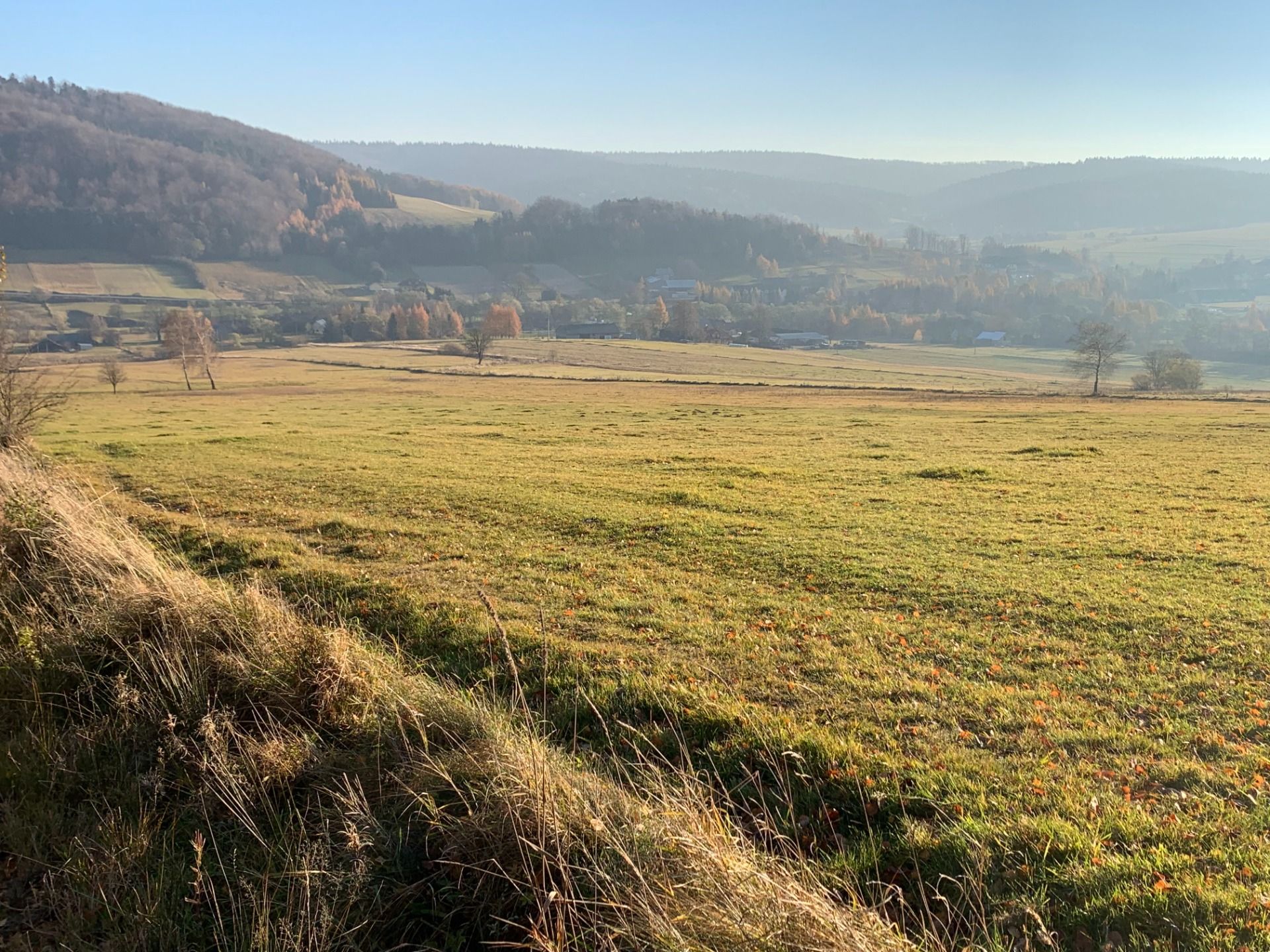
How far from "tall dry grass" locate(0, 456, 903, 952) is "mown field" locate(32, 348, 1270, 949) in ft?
3.38

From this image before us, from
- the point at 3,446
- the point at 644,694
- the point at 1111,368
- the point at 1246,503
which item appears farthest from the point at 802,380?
the point at 644,694

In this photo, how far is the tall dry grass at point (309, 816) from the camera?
4387mm

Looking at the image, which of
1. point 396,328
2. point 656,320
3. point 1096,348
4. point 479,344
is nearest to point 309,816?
point 1096,348

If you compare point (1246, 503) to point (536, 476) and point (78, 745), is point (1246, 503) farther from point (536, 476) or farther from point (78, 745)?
point (78, 745)

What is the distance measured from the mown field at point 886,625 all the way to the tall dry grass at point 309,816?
3.38 ft

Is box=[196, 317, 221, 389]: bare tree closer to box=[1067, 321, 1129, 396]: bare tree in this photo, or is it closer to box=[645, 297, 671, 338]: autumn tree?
box=[1067, 321, 1129, 396]: bare tree

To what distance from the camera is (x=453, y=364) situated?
98375mm

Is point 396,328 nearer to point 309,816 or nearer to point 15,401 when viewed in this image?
point 15,401

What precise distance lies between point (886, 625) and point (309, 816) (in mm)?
7024

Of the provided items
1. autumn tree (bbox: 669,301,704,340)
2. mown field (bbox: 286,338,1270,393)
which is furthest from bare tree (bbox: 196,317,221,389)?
autumn tree (bbox: 669,301,704,340)

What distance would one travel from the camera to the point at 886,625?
9586 millimetres

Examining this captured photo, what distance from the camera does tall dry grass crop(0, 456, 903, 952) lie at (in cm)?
439

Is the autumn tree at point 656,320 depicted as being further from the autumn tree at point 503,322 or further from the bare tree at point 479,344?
the bare tree at point 479,344

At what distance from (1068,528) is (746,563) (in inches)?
300
